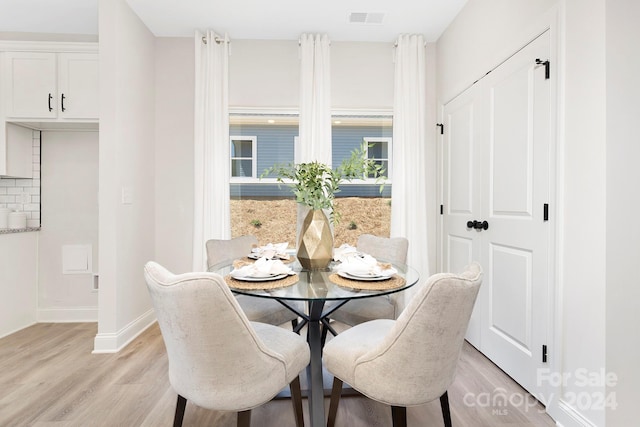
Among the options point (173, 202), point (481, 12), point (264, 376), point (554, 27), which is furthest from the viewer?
point (173, 202)

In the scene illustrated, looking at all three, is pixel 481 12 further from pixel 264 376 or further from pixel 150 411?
pixel 150 411

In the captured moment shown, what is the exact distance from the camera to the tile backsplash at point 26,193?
319 centimetres

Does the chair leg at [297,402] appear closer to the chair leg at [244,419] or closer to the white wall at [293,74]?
the chair leg at [244,419]

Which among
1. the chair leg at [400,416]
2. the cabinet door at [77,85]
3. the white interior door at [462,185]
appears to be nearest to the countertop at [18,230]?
the cabinet door at [77,85]

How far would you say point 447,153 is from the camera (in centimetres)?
315

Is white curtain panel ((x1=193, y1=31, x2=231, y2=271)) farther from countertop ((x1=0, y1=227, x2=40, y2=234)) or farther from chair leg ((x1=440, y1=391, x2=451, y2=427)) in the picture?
chair leg ((x1=440, y1=391, x2=451, y2=427))

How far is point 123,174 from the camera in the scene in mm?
2740

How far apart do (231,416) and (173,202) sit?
2224 mm

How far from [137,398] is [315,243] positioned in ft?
4.53

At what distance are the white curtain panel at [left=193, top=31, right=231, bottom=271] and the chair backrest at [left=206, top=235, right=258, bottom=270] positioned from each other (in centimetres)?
64

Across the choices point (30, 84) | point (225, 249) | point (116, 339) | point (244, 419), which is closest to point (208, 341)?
point (244, 419)

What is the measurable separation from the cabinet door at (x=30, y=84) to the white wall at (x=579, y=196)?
12.3 feet

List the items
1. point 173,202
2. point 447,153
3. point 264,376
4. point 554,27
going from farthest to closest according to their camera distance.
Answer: point 173,202 → point 447,153 → point 554,27 → point 264,376

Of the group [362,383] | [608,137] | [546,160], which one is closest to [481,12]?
[546,160]
